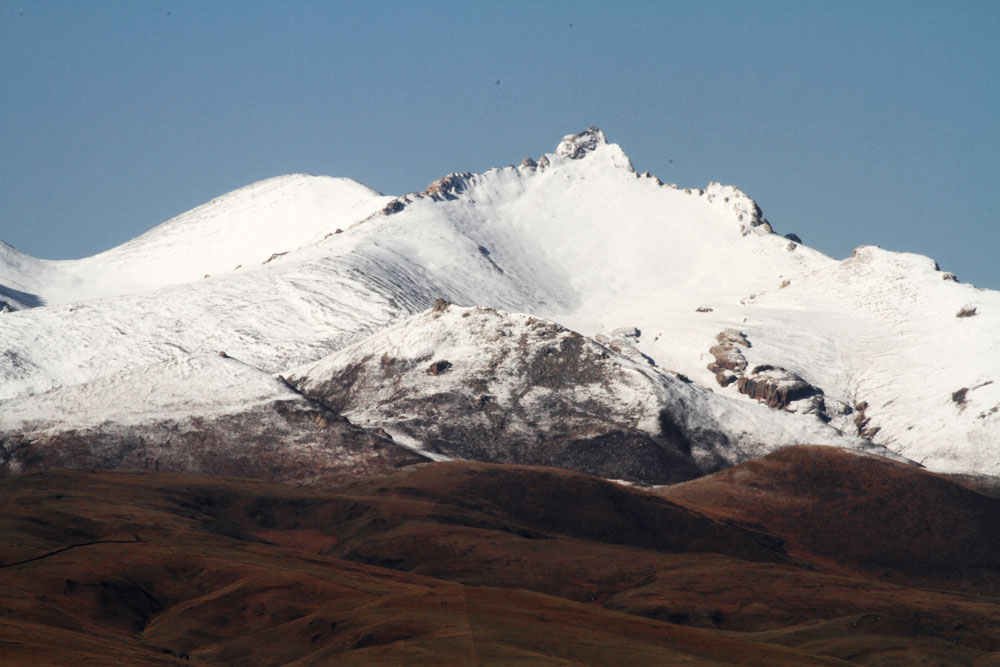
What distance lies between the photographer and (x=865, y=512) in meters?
159

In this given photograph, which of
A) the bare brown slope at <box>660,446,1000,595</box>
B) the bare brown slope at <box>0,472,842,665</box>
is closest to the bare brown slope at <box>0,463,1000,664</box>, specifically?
the bare brown slope at <box>0,472,842,665</box>

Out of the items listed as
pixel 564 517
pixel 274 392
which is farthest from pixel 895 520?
pixel 274 392

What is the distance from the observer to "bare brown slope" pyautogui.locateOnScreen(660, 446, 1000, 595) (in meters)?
149

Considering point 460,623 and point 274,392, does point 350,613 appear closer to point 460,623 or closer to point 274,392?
point 460,623

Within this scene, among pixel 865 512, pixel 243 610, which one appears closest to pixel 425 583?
pixel 243 610

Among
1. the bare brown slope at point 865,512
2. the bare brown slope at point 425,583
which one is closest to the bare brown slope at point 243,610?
the bare brown slope at point 425,583

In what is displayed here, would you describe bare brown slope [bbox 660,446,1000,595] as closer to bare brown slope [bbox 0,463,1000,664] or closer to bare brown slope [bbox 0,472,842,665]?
bare brown slope [bbox 0,463,1000,664]

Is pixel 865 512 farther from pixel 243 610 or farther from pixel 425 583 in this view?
pixel 243 610

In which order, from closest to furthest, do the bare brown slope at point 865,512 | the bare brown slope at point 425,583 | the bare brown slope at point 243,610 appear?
the bare brown slope at point 243,610 < the bare brown slope at point 425,583 < the bare brown slope at point 865,512

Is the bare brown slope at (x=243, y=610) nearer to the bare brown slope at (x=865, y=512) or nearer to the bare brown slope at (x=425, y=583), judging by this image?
the bare brown slope at (x=425, y=583)

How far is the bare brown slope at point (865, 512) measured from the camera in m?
149

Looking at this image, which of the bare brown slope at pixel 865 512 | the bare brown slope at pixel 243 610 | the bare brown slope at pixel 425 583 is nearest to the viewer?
the bare brown slope at pixel 243 610

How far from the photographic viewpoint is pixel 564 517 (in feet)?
474

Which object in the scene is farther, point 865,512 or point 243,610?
point 865,512
